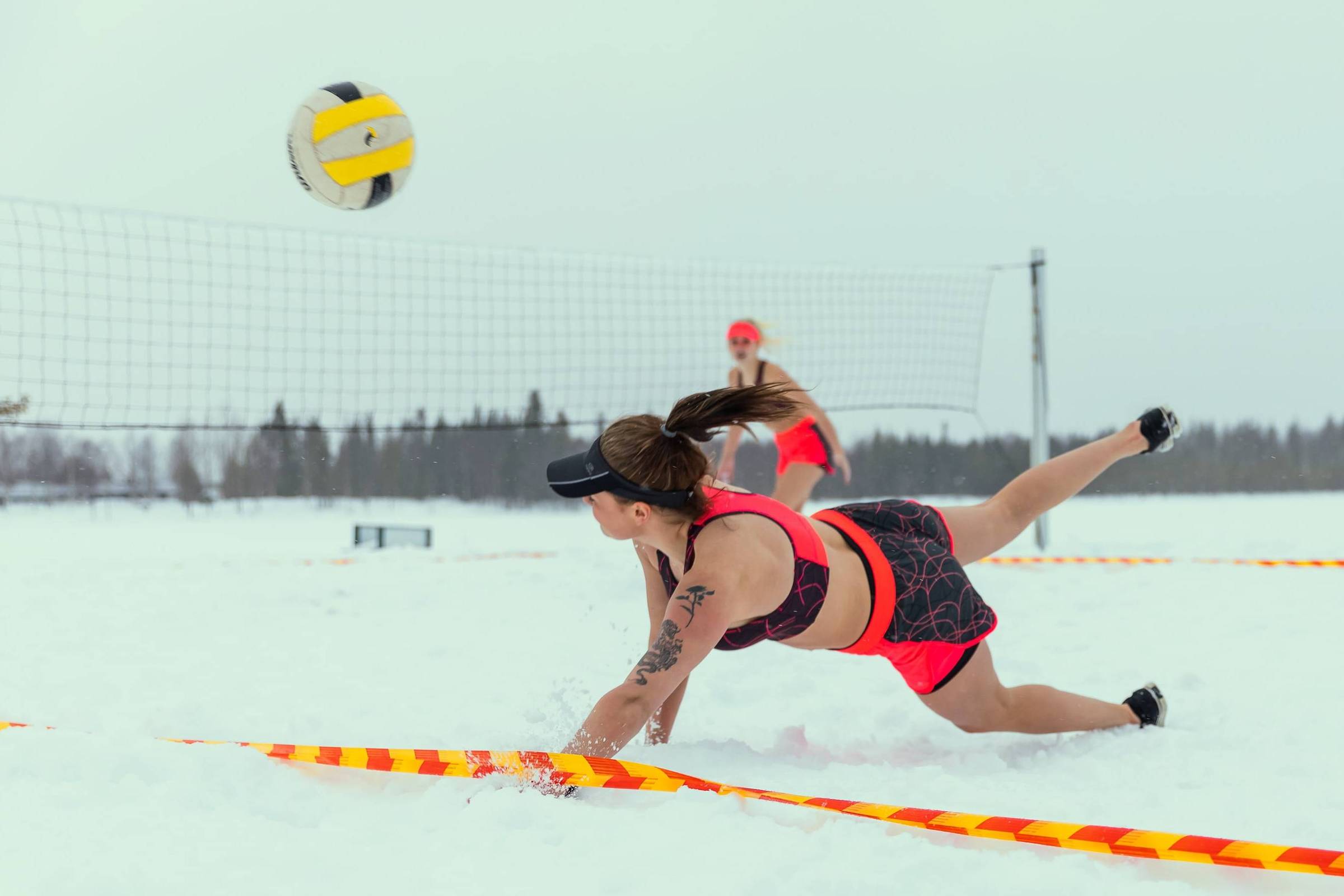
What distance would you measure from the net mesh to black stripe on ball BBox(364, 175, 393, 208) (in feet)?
6.85

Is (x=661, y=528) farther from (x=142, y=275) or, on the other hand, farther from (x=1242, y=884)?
(x=142, y=275)

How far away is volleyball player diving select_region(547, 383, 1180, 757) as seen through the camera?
1.67 m

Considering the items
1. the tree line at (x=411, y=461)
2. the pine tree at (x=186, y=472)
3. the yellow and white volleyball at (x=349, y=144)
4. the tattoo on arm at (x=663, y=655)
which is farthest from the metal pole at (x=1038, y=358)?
the pine tree at (x=186, y=472)

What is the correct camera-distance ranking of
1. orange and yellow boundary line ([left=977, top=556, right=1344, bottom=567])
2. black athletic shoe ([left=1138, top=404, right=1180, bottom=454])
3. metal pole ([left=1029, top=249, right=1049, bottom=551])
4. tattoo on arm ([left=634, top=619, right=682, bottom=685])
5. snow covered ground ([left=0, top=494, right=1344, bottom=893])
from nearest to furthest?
snow covered ground ([left=0, top=494, right=1344, bottom=893])
tattoo on arm ([left=634, top=619, right=682, bottom=685])
black athletic shoe ([left=1138, top=404, right=1180, bottom=454])
orange and yellow boundary line ([left=977, top=556, right=1344, bottom=567])
metal pole ([left=1029, top=249, right=1049, bottom=551])

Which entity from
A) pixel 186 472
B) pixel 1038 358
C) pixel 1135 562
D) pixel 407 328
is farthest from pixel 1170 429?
pixel 186 472

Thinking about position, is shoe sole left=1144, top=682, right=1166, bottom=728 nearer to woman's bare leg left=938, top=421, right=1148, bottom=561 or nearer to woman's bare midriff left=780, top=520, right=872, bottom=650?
woman's bare leg left=938, top=421, right=1148, bottom=561

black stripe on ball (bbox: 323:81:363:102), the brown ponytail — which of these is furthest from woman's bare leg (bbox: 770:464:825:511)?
the brown ponytail

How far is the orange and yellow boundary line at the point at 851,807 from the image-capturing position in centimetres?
134

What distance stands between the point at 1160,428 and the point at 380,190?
2946 mm

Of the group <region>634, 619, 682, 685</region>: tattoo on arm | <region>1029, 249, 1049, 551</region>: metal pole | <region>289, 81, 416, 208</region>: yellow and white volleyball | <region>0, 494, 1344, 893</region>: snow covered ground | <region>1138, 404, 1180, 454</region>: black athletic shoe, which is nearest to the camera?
<region>0, 494, 1344, 893</region>: snow covered ground

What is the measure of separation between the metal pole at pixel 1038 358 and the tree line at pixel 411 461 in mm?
325

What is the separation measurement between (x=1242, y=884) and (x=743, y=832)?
702 mm

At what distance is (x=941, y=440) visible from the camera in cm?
840

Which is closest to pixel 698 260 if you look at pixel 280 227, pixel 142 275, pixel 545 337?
pixel 545 337
